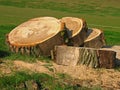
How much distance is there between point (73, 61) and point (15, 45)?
5.13ft

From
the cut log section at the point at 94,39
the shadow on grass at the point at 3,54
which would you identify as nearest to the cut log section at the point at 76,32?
the cut log section at the point at 94,39

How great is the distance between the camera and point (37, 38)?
10492 millimetres

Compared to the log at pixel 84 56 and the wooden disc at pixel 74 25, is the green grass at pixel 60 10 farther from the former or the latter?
the log at pixel 84 56

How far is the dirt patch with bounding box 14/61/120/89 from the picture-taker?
9361 millimetres

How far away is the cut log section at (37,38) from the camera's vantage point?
10281 mm

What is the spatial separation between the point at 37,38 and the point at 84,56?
1361mm

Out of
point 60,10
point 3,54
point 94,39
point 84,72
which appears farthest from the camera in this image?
point 60,10

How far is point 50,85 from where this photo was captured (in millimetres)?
8688

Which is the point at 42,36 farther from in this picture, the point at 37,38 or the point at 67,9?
the point at 67,9

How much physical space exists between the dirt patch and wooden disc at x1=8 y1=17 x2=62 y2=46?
2.17 ft

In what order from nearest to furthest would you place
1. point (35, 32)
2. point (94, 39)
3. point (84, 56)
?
point (84, 56)
point (35, 32)
point (94, 39)

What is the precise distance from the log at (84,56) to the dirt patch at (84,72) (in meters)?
0.14

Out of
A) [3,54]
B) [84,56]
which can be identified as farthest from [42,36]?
[84,56]

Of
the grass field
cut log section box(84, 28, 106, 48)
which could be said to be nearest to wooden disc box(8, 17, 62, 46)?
cut log section box(84, 28, 106, 48)
